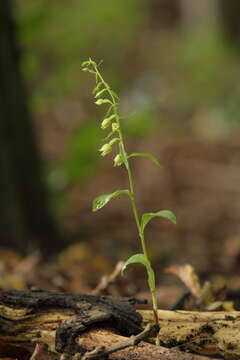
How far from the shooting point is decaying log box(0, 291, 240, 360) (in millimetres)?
1519

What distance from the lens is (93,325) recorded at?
1540 mm

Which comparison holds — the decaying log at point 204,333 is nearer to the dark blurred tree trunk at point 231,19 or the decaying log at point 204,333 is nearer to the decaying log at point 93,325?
the decaying log at point 93,325

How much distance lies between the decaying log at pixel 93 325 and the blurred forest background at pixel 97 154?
557mm

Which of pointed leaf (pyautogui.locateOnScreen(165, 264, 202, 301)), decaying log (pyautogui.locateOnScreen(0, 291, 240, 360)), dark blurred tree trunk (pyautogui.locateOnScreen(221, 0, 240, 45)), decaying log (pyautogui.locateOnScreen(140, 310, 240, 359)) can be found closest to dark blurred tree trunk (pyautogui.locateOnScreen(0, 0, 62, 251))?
pointed leaf (pyautogui.locateOnScreen(165, 264, 202, 301))

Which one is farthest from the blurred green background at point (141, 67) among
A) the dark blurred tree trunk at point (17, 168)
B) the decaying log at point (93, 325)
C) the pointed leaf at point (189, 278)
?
the decaying log at point (93, 325)

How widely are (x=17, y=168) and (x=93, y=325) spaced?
309 cm

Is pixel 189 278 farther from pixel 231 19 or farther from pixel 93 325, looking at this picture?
pixel 231 19

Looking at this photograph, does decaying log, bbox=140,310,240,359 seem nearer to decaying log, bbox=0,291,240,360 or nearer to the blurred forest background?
decaying log, bbox=0,291,240,360

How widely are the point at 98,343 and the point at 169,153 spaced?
600 centimetres

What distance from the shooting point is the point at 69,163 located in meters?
5.01

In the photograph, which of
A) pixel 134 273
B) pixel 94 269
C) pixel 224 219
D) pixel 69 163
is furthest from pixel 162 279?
pixel 224 219

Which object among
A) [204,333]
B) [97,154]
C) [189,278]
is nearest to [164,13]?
[97,154]

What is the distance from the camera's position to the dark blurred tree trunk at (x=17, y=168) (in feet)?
13.4

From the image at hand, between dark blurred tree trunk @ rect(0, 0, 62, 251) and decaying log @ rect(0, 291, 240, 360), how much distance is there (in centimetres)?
243
